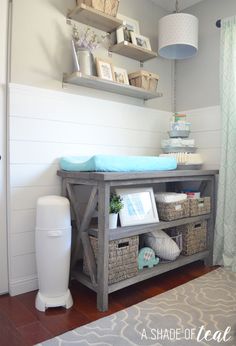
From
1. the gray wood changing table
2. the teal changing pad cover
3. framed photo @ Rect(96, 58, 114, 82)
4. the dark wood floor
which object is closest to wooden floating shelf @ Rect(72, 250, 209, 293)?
the gray wood changing table

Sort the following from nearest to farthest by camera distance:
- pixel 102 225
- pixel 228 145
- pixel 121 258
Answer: pixel 102 225
pixel 121 258
pixel 228 145

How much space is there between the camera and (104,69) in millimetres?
2248

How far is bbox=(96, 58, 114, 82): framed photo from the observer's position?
2.21 metres

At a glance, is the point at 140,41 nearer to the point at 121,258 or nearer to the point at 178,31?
the point at 178,31

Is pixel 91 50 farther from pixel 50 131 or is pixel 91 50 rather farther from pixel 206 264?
pixel 206 264

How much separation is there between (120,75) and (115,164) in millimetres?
1028

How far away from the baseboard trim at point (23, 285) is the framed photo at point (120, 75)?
1.71 metres

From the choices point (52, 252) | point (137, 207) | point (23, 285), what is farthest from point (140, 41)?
point (23, 285)

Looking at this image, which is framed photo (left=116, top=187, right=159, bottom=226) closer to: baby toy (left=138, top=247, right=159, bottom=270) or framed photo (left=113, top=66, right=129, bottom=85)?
baby toy (left=138, top=247, right=159, bottom=270)

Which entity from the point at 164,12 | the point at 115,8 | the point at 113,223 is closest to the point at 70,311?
the point at 113,223

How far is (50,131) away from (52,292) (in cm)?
111

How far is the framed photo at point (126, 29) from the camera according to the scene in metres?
2.40

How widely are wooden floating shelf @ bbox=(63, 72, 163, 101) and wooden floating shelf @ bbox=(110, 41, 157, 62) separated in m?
0.34

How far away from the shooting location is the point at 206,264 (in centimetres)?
254
